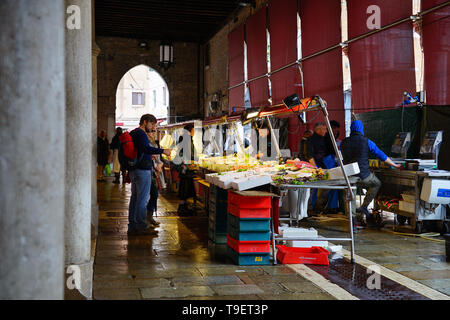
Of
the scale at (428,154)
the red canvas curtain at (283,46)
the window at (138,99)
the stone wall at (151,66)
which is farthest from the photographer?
the window at (138,99)

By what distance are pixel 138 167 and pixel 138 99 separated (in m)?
34.7

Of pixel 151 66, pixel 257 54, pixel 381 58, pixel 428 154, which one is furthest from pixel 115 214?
pixel 151 66

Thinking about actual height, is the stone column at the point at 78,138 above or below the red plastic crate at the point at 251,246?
above

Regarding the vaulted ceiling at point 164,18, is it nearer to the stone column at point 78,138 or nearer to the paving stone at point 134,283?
the stone column at point 78,138

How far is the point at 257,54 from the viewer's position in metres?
16.1

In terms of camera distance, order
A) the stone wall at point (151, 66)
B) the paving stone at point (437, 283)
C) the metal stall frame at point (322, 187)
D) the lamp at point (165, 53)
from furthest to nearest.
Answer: the stone wall at point (151, 66), the lamp at point (165, 53), the metal stall frame at point (322, 187), the paving stone at point (437, 283)

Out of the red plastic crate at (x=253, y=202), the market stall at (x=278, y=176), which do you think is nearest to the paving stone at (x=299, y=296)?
the market stall at (x=278, y=176)

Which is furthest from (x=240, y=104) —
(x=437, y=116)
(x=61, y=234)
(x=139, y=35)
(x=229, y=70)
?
(x=61, y=234)

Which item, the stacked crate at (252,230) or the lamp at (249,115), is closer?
the stacked crate at (252,230)

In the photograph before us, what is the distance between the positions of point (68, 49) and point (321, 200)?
21.4 ft

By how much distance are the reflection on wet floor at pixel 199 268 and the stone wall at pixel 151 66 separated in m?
15.1

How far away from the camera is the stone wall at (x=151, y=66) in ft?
73.9

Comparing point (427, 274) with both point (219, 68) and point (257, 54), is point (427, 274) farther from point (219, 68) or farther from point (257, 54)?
point (219, 68)
